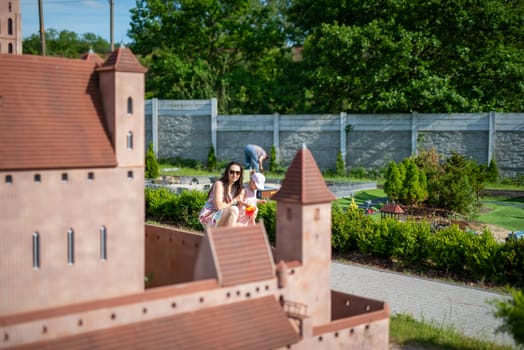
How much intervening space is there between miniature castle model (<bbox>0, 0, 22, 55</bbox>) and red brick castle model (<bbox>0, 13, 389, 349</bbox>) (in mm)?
2107

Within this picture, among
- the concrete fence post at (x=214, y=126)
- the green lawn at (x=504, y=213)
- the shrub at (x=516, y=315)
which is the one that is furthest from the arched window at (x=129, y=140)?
the concrete fence post at (x=214, y=126)

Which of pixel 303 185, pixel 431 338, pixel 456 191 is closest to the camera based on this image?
pixel 303 185

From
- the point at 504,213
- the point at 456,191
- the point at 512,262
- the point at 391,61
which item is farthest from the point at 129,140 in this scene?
the point at 391,61

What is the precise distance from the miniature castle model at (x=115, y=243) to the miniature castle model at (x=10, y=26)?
2.30 metres

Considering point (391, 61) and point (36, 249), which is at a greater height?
point (391, 61)

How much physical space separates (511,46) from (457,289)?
78.1 feet

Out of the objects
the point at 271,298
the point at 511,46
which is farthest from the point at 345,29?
the point at 271,298

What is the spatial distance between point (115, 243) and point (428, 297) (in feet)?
27.6

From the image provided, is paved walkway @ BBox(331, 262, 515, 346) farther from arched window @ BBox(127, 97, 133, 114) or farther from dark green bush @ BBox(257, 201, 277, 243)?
arched window @ BBox(127, 97, 133, 114)

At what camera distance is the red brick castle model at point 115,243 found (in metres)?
8.76

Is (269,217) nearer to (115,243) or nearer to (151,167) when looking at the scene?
(115,243)

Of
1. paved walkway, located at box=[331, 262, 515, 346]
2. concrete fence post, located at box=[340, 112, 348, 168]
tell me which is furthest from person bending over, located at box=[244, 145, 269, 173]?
paved walkway, located at box=[331, 262, 515, 346]

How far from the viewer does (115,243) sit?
9.69 m

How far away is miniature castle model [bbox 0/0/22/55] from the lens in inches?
460
